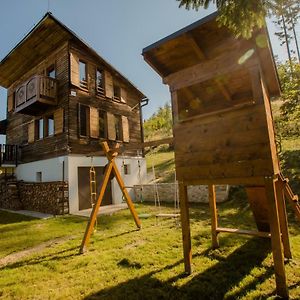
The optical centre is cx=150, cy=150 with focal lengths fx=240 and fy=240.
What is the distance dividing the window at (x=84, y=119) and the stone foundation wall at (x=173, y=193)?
15.6ft

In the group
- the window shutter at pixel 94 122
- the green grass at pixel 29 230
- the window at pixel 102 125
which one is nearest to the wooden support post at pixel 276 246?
the green grass at pixel 29 230

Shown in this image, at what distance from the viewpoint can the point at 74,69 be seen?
1473cm

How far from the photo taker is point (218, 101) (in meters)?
6.83

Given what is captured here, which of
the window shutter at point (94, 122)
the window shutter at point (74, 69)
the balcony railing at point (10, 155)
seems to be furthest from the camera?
the balcony railing at point (10, 155)

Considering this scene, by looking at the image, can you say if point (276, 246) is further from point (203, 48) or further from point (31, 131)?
point (31, 131)

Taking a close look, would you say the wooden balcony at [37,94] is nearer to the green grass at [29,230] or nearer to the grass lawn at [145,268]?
the green grass at [29,230]

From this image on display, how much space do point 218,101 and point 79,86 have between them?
1056cm

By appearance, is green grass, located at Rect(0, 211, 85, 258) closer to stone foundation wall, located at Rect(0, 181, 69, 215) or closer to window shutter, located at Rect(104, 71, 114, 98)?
stone foundation wall, located at Rect(0, 181, 69, 215)

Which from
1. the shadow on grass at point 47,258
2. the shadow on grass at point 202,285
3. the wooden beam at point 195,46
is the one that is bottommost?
the shadow on grass at point 202,285

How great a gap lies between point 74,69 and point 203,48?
11.8 meters

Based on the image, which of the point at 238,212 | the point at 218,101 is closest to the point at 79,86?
the point at 218,101

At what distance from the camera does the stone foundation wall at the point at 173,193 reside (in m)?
12.6

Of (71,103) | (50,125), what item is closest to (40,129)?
(50,125)

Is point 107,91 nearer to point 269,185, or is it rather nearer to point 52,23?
point 52,23
